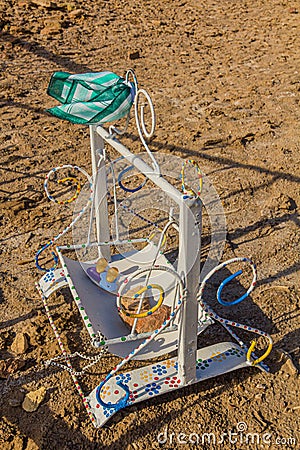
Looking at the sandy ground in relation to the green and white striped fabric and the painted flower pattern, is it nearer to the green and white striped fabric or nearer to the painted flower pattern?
the painted flower pattern

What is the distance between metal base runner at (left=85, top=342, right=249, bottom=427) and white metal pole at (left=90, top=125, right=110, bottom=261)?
3.01 feet

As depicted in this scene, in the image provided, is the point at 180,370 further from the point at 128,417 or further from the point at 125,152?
the point at 125,152

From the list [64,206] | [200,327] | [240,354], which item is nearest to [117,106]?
[200,327]

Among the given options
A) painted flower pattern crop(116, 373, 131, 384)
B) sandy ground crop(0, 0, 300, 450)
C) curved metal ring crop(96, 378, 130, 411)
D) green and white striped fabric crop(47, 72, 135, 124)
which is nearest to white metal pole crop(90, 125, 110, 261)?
green and white striped fabric crop(47, 72, 135, 124)

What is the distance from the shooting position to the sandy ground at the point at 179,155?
9.49 feet

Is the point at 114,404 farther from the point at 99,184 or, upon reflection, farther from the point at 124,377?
the point at 99,184

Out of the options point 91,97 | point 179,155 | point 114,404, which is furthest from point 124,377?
point 179,155

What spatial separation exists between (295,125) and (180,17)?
4004mm

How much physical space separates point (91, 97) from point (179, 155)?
2809 millimetres

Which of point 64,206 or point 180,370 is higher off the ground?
point 180,370

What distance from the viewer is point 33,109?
643 centimetres

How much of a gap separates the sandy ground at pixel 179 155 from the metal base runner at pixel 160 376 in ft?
0.32

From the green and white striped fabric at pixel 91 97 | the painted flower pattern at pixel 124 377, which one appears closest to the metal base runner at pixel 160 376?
the painted flower pattern at pixel 124 377

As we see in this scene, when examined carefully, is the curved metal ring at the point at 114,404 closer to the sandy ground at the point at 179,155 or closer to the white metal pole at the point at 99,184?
the sandy ground at the point at 179,155
